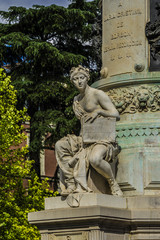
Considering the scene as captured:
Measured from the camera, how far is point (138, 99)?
1111cm

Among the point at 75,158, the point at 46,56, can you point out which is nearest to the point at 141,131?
the point at 75,158

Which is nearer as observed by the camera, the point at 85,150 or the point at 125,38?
the point at 85,150

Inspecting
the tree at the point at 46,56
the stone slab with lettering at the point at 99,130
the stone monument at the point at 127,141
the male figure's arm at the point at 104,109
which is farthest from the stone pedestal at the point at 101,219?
the tree at the point at 46,56

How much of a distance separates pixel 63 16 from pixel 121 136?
18015 millimetres

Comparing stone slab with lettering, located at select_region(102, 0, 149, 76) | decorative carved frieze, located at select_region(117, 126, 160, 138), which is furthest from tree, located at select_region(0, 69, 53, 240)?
decorative carved frieze, located at select_region(117, 126, 160, 138)

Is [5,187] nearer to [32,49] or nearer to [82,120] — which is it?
[32,49]

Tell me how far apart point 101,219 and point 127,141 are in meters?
1.86

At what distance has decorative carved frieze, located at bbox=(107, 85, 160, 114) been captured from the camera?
11070 mm

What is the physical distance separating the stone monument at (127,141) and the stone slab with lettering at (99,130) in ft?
0.05

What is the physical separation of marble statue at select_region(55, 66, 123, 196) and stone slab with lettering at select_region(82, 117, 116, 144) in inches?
1.3

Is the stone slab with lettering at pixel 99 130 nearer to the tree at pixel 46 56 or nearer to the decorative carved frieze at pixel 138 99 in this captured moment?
the decorative carved frieze at pixel 138 99

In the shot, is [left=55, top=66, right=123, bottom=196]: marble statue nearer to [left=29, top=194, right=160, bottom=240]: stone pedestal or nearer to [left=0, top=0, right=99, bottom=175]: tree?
[left=29, top=194, right=160, bottom=240]: stone pedestal

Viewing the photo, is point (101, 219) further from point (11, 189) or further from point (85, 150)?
Result: point (11, 189)

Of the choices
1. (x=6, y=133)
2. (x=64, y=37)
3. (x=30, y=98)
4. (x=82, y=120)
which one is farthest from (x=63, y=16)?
(x=82, y=120)
